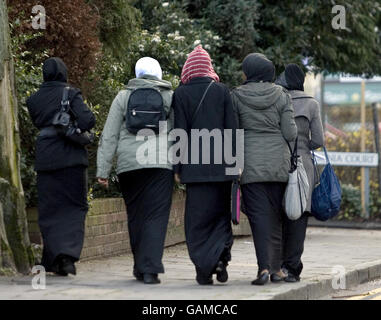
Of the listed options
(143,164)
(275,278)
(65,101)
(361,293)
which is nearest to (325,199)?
(275,278)

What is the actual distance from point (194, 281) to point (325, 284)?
1.18 m

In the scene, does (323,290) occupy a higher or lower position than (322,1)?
lower

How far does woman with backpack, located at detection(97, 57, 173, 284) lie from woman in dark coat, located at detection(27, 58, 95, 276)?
352 mm

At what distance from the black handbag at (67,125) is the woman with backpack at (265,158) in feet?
4.46

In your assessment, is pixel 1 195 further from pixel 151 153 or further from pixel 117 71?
pixel 117 71

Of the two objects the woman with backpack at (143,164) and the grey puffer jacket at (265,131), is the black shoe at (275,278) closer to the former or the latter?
the grey puffer jacket at (265,131)

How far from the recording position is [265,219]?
8.77m

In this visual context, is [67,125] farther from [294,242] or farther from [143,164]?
[294,242]

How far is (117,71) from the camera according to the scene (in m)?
12.4

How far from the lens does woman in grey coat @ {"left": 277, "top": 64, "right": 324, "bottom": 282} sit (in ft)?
29.8

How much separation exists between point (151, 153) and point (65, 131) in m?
0.79
